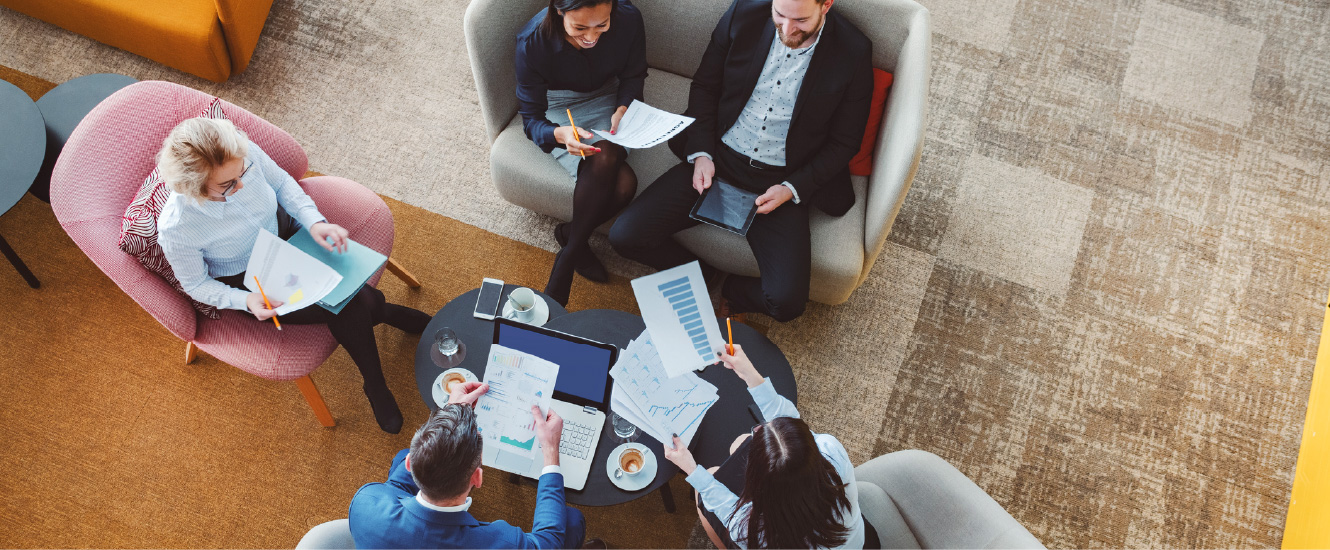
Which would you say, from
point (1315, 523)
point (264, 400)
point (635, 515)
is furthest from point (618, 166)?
point (1315, 523)

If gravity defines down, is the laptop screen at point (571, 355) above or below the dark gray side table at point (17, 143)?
above

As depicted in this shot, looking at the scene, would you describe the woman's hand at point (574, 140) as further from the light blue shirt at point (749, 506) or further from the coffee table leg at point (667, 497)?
the coffee table leg at point (667, 497)

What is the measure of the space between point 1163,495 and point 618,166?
7.18ft

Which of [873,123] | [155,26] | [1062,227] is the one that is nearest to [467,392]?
[873,123]

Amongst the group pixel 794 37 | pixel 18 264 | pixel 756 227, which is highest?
pixel 794 37

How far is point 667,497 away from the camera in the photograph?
2.59 metres

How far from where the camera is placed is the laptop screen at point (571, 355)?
216cm

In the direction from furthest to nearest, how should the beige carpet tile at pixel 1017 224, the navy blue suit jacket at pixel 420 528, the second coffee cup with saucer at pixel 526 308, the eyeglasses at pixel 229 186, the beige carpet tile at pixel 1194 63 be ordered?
1. the beige carpet tile at pixel 1194 63
2. the beige carpet tile at pixel 1017 224
3. the second coffee cup with saucer at pixel 526 308
4. the eyeglasses at pixel 229 186
5. the navy blue suit jacket at pixel 420 528

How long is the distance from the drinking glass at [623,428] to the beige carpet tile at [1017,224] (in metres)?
1.55

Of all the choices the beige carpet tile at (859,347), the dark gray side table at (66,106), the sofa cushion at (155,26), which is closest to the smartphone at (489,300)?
the beige carpet tile at (859,347)

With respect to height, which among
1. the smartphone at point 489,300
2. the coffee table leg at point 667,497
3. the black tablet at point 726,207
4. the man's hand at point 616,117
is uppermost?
the man's hand at point 616,117

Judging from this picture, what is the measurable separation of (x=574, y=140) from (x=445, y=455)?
1.16 meters

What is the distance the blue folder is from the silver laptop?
46 cm

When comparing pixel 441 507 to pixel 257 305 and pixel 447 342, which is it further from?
pixel 257 305
